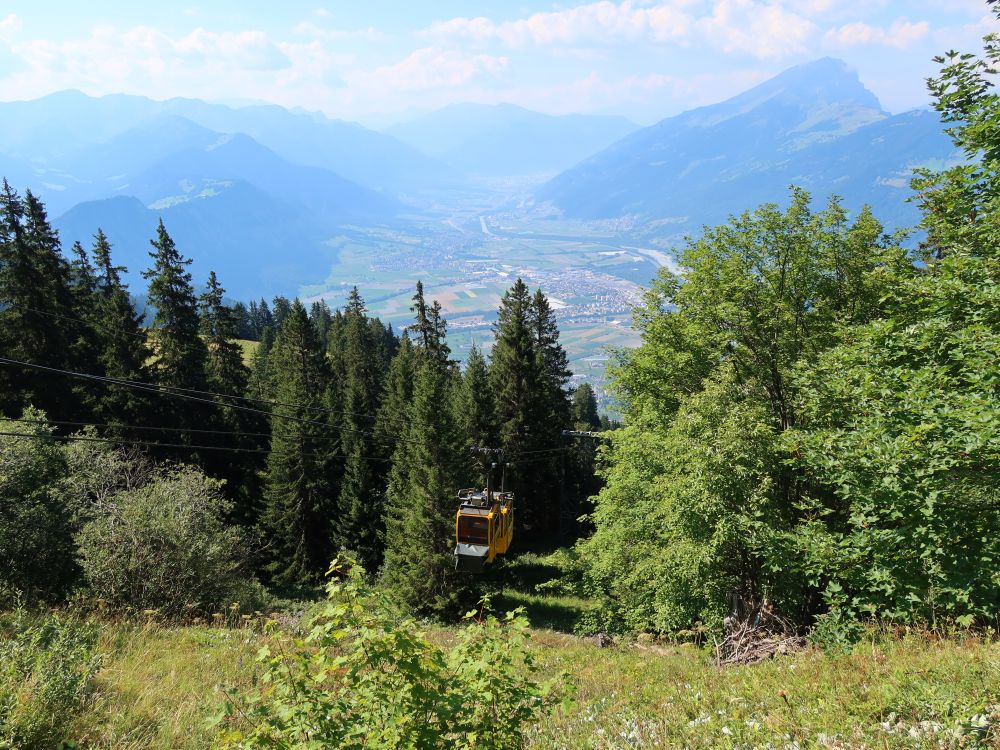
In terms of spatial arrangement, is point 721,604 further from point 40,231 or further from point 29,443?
point 40,231

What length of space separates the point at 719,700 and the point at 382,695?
4.92 meters

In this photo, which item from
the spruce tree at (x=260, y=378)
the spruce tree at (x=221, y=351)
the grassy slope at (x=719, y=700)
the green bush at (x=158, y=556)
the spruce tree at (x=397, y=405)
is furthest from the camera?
the spruce tree at (x=260, y=378)

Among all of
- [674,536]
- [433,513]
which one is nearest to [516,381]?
[433,513]

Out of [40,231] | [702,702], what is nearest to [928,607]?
[702,702]

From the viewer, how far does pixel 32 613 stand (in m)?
10.3

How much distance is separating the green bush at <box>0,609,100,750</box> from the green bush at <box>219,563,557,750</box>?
2.71 m

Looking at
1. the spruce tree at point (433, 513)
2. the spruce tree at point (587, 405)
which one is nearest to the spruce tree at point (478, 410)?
the spruce tree at point (433, 513)

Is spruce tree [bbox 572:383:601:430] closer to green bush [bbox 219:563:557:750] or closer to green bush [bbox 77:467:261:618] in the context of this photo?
green bush [bbox 77:467:261:618]

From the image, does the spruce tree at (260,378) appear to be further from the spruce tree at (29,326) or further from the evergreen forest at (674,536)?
the evergreen forest at (674,536)

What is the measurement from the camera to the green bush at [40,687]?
5367mm

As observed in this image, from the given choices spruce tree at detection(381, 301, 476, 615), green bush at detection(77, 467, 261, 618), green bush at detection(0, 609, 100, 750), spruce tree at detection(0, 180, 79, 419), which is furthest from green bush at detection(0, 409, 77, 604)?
spruce tree at detection(0, 180, 79, 419)

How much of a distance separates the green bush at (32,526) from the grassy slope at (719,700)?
7.30m

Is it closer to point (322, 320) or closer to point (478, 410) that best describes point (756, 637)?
point (478, 410)

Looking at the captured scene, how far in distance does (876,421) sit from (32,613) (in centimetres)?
1576
